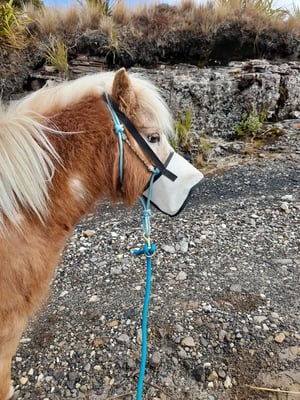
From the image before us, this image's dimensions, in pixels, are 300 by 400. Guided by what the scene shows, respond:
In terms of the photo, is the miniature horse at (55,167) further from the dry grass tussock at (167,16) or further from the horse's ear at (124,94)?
the dry grass tussock at (167,16)

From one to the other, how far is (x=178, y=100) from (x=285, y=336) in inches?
158

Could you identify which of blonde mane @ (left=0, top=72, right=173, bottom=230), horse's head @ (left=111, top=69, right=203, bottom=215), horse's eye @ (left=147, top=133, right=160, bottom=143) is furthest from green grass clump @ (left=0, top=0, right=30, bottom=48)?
horse's eye @ (left=147, top=133, right=160, bottom=143)

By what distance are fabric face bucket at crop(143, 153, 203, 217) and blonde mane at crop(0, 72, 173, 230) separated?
0.20 m

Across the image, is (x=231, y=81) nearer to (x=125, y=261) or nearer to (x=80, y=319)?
(x=125, y=261)

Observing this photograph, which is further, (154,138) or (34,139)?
(154,138)

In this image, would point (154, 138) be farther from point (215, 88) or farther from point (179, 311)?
point (215, 88)

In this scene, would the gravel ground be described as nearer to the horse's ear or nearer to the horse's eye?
the horse's eye

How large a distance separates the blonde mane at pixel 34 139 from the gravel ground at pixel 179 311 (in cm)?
107

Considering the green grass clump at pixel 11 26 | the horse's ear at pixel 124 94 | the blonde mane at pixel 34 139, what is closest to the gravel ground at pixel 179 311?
the blonde mane at pixel 34 139

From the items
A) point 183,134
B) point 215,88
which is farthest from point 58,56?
point 215,88

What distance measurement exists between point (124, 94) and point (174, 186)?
1.58 ft

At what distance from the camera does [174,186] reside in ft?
5.24

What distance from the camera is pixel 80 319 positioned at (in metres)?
2.23

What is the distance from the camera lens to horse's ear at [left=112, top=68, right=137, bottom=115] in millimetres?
1383
